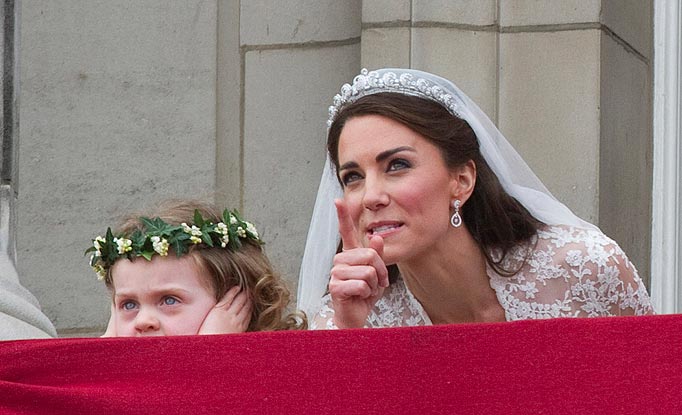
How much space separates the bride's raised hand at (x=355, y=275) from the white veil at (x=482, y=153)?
28.3 inches

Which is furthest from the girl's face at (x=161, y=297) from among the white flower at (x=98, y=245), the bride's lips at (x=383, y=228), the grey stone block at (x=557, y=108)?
the grey stone block at (x=557, y=108)

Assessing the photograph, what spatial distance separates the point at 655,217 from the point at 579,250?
4.24 ft

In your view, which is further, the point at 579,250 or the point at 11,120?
the point at 579,250

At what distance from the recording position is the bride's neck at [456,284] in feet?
11.7

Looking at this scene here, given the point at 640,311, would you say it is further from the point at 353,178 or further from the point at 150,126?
the point at 150,126

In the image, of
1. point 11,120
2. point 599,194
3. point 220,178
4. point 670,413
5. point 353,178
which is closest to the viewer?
point 670,413

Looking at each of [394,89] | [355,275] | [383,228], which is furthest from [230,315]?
[394,89]

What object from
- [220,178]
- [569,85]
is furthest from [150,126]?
[569,85]

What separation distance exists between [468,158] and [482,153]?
9cm

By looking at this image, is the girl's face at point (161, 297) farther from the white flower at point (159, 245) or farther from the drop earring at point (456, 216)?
the drop earring at point (456, 216)

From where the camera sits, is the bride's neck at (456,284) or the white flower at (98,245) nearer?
the white flower at (98,245)

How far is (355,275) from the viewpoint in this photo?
9.30 feet

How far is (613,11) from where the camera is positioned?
4543mm

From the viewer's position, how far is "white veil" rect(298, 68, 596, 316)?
3623 mm
